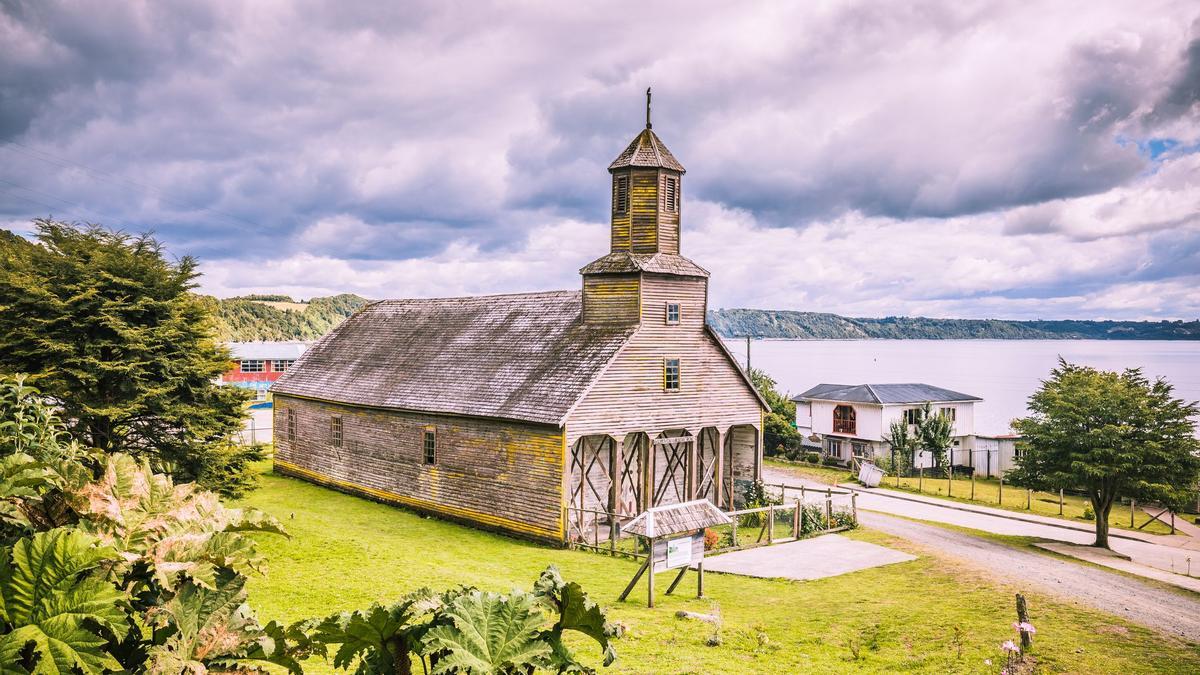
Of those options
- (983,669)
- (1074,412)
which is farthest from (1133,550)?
(983,669)

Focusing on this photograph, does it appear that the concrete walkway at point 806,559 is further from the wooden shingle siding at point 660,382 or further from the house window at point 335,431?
the house window at point 335,431

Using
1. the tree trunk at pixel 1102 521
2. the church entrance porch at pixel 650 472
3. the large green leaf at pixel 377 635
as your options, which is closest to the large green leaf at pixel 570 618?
the large green leaf at pixel 377 635

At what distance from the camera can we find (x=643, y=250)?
2597 centimetres

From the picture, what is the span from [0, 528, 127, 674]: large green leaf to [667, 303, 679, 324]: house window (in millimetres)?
22724

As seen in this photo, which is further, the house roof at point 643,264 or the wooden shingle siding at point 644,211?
the wooden shingle siding at point 644,211

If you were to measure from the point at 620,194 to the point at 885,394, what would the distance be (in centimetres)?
2918

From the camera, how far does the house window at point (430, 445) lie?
26.0 metres

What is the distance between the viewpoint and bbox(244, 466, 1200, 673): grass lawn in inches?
506

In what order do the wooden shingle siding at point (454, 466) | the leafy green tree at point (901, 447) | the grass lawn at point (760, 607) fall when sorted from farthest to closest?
the leafy green tree at point (901, 447) < the wooden shingle siding at point (454, 466) < the grass lawn at point (760, 607)

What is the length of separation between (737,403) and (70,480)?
2496cm

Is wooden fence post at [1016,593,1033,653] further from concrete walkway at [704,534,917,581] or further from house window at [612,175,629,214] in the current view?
house window at [612,175,629,214]

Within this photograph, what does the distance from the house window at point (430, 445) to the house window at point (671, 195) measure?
11.0 meters

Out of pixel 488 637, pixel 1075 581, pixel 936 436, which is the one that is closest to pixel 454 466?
pixel 1075 581

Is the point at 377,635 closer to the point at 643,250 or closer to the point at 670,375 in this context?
the point at 670,375
